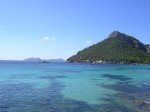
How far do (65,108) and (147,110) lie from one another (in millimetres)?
8358

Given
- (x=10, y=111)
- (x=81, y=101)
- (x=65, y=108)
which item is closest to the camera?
(x=10, y=111)

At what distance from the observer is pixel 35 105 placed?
29.1m

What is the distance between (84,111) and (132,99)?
9.78 m

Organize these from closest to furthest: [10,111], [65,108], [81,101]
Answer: [10,111] < [65,108] < [81,101]

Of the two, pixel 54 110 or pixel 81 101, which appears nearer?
pixel 54 110

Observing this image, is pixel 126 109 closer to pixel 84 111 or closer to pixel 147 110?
pixel 147 110

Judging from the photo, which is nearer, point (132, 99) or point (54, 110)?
point (54, 110)

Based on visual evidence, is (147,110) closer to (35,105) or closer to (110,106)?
(110,106)

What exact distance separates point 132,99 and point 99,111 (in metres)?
8.76

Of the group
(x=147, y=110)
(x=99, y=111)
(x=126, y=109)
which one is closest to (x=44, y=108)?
(x=99, y=111)

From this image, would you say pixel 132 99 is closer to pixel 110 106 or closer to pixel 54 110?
pixel 110 106

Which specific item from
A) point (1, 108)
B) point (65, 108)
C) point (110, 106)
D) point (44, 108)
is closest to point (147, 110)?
point (110, 106)

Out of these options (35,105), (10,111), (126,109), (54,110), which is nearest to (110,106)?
(126,109)

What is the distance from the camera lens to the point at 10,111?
1021 inches
